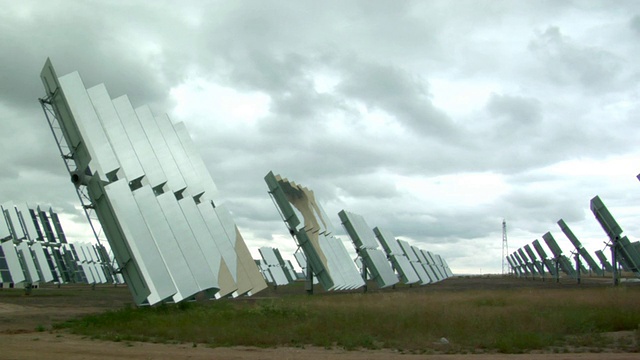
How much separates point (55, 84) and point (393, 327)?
14891mm

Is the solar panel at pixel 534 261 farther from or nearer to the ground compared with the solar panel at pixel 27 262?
nearer to the ground

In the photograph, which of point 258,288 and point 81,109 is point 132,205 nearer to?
point 81,109

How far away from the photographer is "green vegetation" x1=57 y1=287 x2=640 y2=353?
56.9 ft

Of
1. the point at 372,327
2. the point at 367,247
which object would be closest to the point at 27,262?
the point at 367,247

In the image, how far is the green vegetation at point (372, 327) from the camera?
1733cm

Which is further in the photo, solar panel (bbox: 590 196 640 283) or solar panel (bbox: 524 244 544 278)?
solar panel (bbox: 524 244 544 278)

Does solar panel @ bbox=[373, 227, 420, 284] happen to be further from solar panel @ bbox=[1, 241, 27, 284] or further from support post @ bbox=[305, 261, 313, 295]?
solar panel @ bbox=[1, 241, 27, 284]

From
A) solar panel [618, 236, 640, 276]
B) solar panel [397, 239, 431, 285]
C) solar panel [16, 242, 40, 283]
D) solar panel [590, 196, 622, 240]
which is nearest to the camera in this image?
solar panel [16, 242, 40, 283]

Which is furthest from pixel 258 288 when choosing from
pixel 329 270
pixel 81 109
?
pixel 81 109

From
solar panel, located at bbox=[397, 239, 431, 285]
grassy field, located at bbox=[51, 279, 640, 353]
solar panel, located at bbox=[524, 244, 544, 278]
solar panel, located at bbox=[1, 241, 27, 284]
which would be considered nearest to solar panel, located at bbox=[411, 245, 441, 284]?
solar panel, located at bbox=[397, 239, 431, 285]

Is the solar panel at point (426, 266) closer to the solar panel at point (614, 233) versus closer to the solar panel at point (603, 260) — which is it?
the solar panel at point (603, 260)

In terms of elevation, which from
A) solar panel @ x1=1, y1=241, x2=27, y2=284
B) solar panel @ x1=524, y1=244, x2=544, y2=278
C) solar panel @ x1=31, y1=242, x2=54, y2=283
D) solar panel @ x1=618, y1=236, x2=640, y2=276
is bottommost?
solar panel @ x1=618, y1=236, x2=640, y2=276

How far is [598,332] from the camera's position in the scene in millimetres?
19609

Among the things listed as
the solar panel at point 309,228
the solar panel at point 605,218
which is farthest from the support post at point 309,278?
the solar panel at point 605,218
